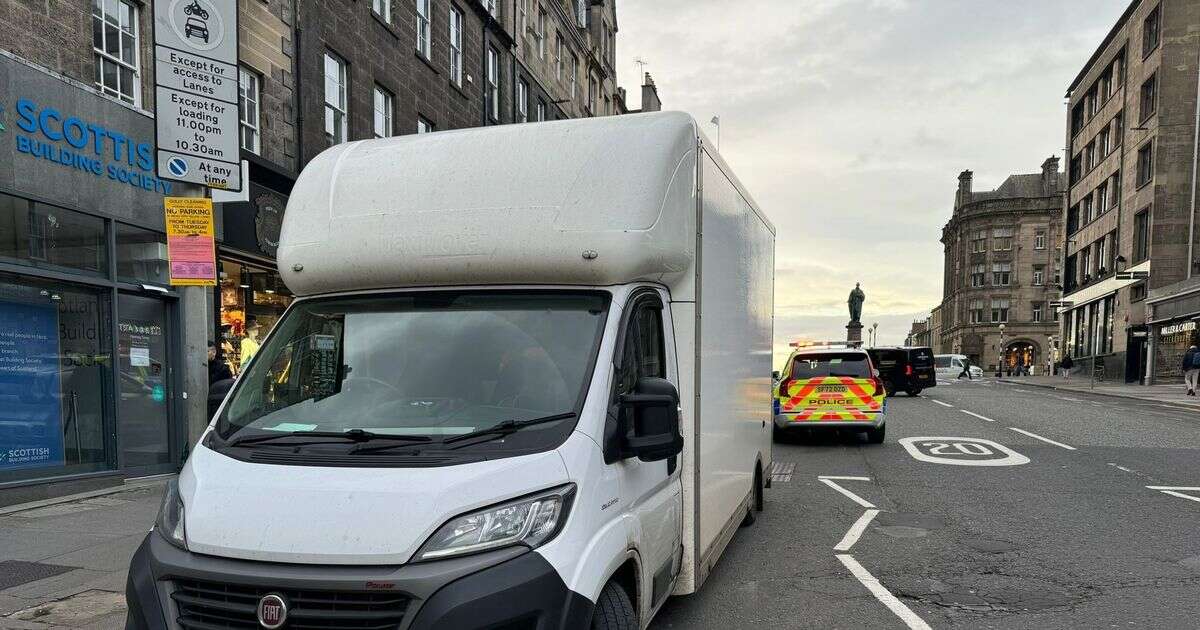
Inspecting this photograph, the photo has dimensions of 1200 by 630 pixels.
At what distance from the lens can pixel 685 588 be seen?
4148mm

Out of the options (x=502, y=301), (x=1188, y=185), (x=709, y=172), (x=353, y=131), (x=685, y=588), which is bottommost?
(x=685, y=588)

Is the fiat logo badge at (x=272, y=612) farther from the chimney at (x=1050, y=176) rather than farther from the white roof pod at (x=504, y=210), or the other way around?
the chimney at (x=1050, y=176)

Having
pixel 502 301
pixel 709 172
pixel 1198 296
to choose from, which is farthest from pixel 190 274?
pixel 1198 296

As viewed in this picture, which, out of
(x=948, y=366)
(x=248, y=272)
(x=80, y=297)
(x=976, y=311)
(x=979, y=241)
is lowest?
(x=948, y=366)

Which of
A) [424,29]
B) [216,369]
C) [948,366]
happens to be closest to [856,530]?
[216,369]

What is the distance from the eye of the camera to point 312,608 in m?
2.45

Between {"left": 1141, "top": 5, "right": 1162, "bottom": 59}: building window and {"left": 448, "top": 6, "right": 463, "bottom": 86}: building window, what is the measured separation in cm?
3842

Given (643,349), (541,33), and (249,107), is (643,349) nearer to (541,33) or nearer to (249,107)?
(249,107)

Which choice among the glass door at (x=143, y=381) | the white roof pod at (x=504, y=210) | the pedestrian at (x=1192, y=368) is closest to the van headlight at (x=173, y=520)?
the white roof pod at (x=504, y=210)

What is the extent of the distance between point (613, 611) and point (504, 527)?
753 mm

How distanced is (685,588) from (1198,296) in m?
38.5

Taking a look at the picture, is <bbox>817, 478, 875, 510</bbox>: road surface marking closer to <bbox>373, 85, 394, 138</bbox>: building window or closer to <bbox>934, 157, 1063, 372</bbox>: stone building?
<bbox>373, 85, 394, 138</bbox>: building window

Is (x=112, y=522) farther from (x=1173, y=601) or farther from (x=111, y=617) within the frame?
(x=1173, y=601)

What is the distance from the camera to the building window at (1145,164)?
128 feet
